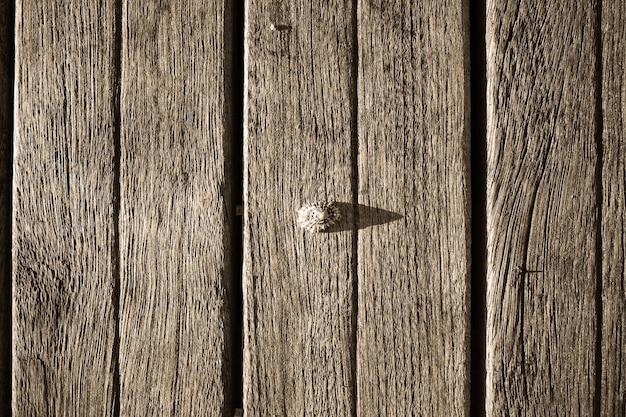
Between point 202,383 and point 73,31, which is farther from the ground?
point 73,31

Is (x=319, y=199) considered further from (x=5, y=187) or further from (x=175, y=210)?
(x=5, y=187)

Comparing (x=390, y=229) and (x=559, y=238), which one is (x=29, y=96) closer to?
(x=390, y=229)

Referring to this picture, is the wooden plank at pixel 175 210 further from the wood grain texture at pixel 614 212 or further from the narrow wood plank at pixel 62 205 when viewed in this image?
the wood grain texture at pixel 614 212

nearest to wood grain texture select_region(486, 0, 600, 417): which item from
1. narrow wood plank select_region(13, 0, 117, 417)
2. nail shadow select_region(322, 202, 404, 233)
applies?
nail shadow select_region(322, 202, 404, 233)

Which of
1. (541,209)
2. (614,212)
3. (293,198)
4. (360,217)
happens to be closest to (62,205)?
(293,198)

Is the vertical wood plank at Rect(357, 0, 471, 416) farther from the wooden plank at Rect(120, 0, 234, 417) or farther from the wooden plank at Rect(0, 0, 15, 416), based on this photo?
the wooden plank at Rect(0, 0, 15, 416)

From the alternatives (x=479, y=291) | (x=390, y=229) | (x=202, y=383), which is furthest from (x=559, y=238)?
(x=202, y=383)
